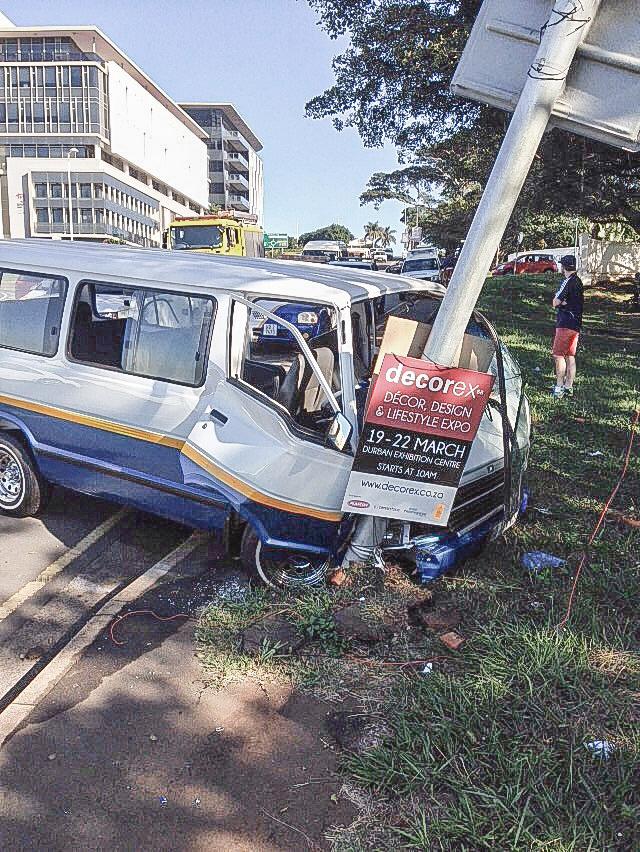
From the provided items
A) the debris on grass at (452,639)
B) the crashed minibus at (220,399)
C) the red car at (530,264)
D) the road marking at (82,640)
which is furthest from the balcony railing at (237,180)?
the debris on grass at (452,639)

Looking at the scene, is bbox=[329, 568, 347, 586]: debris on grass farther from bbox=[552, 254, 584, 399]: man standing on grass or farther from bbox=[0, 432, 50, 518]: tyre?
bbox=[552, 254, 584, 399]: man standing on grass

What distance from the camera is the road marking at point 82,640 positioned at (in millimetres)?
3775

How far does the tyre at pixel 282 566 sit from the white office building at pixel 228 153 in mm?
109691

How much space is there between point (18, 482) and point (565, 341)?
6.87 metres

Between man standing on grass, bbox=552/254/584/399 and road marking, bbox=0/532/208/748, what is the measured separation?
596 centimetres

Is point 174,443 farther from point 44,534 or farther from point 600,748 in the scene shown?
point 600,748

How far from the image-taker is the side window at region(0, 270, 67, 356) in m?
5.69

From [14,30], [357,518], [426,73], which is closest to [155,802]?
[357,518]

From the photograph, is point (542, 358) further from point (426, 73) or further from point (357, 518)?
point (357, 518)

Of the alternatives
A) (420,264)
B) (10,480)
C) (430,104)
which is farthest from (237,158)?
(10,480)

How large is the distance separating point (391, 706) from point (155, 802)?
116 cm

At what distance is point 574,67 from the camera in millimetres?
3973

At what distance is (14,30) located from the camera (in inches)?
2876

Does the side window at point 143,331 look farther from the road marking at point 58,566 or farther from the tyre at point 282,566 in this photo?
the road marking at point 58,566
